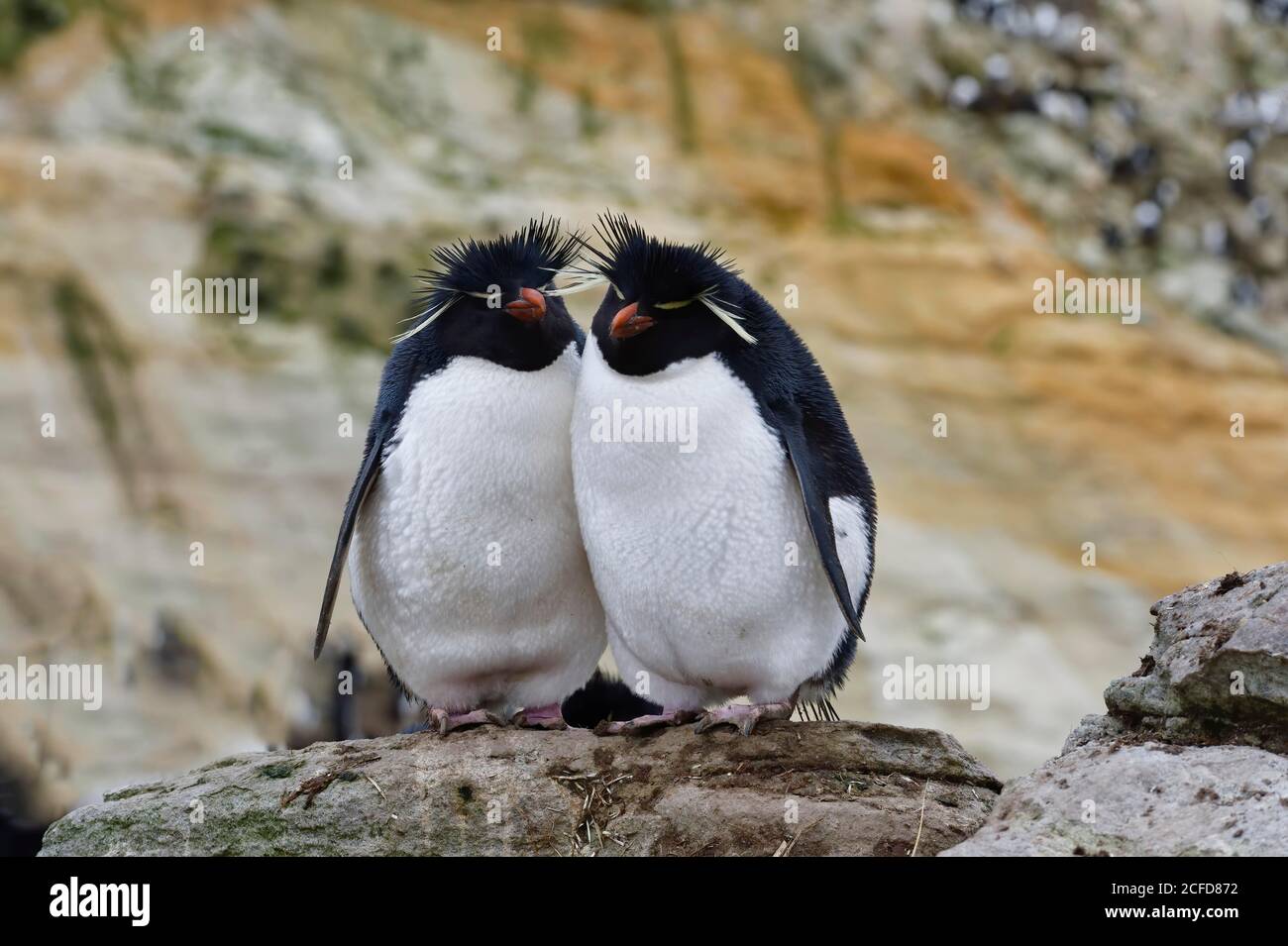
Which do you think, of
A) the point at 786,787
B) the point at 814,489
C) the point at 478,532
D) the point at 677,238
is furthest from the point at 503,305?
the point at 677,238

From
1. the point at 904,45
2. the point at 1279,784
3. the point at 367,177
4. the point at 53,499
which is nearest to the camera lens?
the point at 1279,784

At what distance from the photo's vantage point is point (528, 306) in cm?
295

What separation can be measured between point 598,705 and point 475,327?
3.16ft

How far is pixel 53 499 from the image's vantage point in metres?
8.12

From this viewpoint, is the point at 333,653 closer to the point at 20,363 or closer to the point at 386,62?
the point at 20,363

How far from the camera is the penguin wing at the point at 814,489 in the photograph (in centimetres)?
273

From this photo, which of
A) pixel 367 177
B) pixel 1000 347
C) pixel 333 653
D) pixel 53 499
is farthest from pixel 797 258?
pixel 53 499

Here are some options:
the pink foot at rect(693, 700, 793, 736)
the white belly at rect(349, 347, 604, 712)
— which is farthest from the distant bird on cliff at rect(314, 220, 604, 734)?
the pink foot at rect(693, 700, 793, 736)

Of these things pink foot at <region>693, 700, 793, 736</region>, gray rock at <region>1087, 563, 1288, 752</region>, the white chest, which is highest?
the white chest

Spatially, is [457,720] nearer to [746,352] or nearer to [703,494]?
[703,494]

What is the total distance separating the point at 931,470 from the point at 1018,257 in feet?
4.77

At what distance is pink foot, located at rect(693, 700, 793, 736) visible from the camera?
284 cm

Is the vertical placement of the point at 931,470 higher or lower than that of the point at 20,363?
lower

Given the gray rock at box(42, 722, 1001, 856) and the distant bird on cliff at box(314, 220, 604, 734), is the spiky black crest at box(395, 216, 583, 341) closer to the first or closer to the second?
the distant bird on cliff at box(314, 220, 604, 734)
